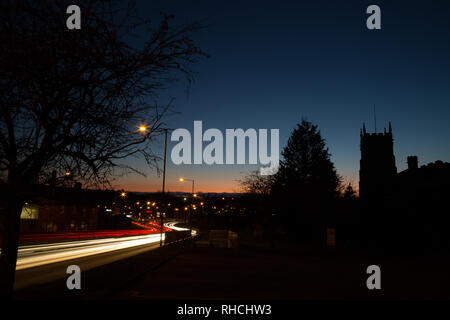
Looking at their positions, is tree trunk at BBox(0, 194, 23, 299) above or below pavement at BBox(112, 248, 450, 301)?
above

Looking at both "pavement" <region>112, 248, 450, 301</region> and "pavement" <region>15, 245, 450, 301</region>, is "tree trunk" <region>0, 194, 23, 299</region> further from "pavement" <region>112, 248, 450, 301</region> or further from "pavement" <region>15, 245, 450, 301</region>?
"pavement" <region>112, 248, 450, 301</region>

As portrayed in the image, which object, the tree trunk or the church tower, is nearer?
the tree trunk

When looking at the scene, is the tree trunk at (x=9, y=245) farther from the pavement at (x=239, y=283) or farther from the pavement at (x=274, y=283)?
the pavement at (x=274, y=283)

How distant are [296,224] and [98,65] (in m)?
34.7

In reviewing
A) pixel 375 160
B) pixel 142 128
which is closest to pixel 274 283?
pixel 142 128

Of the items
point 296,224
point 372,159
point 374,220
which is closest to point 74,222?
point 296,224

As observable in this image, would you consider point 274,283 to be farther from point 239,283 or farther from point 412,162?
point 412,162

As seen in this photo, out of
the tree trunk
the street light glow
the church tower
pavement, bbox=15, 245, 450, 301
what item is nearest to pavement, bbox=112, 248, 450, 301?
pavement, bbox=15, 245, 450, 301

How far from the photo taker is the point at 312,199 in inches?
1378

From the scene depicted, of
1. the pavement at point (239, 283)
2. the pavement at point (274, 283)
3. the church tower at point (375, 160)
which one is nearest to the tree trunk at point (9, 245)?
the pavement at point (239, 283)

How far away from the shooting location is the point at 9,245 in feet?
17.8

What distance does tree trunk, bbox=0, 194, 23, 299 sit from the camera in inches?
212

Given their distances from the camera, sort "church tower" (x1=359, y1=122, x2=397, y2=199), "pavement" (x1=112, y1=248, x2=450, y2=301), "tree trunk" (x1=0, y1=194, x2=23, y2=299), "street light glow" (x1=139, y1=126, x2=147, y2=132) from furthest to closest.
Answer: "church tower" (x1=359, y1=122, x2=397, y2=199)
"pavement" (x1=112, y1=248, x2=450, y2=301)
"street light glow" (x1=139, y1=126, x2=147, y2=132)
"tree trunk" (x1=0, y1=194, x2=23, y2=299)
